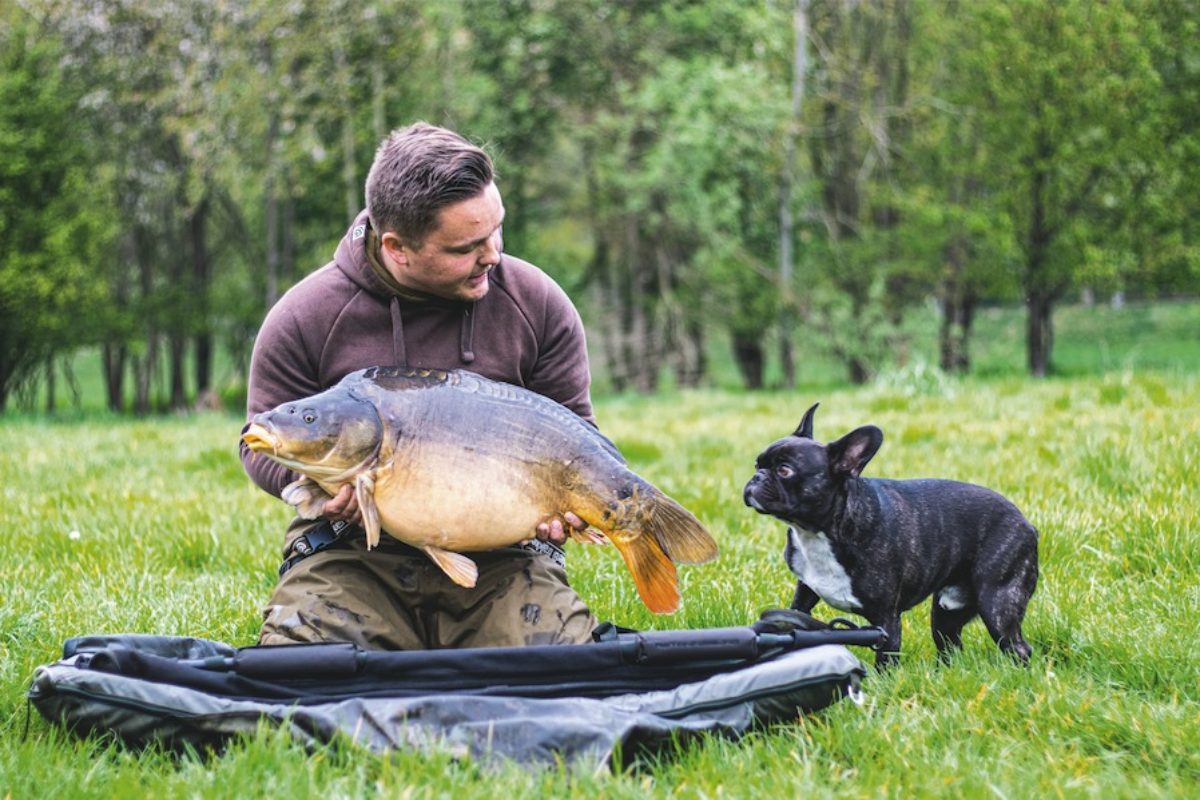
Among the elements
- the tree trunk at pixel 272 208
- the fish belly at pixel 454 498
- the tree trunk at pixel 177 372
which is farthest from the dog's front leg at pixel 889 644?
the tree trunk at pixel 177 372

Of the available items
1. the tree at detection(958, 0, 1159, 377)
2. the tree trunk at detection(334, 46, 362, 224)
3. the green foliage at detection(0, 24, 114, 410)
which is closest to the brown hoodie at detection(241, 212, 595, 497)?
the green foliage at detection(0, 24, 114, 410)

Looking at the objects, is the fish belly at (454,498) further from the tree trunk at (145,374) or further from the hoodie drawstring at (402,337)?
the tree trunk at (145,374)

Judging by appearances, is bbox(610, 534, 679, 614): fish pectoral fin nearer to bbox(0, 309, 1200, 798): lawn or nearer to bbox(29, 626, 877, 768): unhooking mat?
bbox(29, 626, 877, 768): unhooking mat

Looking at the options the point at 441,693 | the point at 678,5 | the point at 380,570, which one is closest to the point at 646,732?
the point at 441,693

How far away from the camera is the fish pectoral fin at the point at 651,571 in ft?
12.0

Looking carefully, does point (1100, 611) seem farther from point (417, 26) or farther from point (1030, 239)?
point (417, 26)

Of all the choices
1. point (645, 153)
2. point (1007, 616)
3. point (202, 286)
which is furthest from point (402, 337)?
point (645, 153)

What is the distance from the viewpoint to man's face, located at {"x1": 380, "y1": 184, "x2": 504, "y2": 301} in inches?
149

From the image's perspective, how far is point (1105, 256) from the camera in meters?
17.9

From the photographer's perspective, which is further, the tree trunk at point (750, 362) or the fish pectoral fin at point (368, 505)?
the tree trunk at point (750, 362)

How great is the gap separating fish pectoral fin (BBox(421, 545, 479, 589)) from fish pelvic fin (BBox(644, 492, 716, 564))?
557 mm

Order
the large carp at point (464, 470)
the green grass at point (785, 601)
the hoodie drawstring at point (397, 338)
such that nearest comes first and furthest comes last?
the green grass at point (785, 601)
the large carp at point (464, 470)
the hoodie drawstring at point (397, 338)

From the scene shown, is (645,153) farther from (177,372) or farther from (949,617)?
(949,617)

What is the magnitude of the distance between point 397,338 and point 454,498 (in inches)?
29.3
